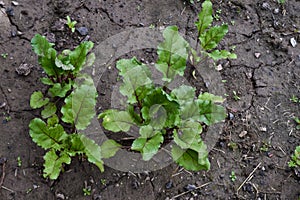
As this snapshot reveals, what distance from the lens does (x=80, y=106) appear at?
2.59 m

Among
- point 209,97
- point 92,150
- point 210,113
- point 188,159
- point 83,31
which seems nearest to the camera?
point 92,150

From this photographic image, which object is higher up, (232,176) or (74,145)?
(74,145)

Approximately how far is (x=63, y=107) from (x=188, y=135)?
833mm

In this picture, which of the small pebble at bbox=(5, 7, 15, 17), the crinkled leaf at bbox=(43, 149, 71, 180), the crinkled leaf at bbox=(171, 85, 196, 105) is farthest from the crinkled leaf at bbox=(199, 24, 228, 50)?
the small pebble at bbox=(5, 7, 15, 17)

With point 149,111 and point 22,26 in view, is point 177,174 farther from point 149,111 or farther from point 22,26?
point 22,26

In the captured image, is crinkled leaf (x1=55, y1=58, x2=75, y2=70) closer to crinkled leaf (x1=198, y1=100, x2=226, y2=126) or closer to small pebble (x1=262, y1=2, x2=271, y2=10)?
crinkled leaf (x1=198, y1=100, x2=226, y2=126)

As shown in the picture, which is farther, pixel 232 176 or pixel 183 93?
pixel 232 176

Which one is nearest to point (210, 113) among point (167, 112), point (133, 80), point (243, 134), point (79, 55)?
point (167, 112)

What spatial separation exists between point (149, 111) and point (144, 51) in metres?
0.70

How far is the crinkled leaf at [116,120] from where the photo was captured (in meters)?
2.64

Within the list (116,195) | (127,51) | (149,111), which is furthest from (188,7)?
(116,195)

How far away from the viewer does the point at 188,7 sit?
3436 millimetres

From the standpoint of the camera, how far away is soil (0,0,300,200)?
2723 millimetres

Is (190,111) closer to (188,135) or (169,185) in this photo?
(188,135)
